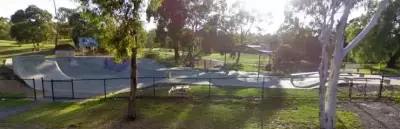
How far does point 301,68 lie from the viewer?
27.3 m

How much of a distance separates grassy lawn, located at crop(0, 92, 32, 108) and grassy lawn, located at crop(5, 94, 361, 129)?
1422 millimetres

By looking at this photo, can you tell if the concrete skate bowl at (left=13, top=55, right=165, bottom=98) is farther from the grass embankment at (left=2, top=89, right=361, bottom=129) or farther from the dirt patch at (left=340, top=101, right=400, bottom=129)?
the dirt patch at (left=340, top=101, right=400, bottom=129)

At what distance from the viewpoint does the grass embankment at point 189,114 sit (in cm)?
745

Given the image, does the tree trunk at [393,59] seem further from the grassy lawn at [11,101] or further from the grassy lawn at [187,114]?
the grassy lawn at [11,101]

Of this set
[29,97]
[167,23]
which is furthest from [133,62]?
[167,23]

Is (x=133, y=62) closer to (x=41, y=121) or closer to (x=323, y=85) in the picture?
(x=41, y=121)

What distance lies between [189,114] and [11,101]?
8148 mm

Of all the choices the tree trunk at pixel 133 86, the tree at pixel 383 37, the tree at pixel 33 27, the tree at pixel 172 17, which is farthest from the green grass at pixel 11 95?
the tree at pixel 33 27

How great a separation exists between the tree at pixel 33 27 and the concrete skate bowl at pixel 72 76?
20776 millimetres

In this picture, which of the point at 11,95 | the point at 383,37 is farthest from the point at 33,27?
the point at 383,37

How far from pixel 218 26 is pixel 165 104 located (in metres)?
21.3

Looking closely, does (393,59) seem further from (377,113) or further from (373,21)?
(373,21)

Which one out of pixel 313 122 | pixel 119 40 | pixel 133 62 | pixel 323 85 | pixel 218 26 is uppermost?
pixel 218 26

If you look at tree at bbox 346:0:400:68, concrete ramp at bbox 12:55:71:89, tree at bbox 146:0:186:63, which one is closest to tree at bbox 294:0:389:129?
concrete ramp at bbox 12:55:71:89
